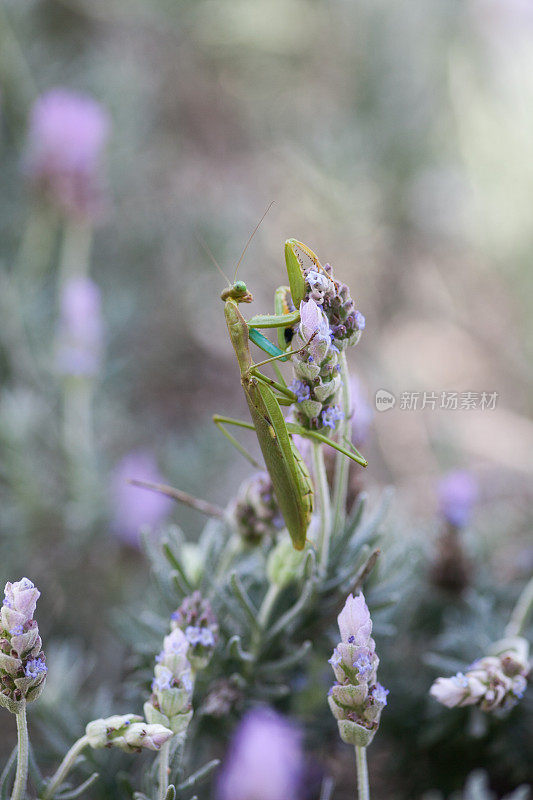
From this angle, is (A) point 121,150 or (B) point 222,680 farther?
(A) point 121,150

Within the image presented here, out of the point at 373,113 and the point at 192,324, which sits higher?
the point at 373,113

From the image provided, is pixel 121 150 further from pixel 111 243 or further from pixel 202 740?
pixel 202 740

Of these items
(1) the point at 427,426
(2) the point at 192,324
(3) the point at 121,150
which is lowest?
(1) the point at 427,426

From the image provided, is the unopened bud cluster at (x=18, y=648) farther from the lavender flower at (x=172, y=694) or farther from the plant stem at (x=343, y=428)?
the plant stem at (x=343, y=428)

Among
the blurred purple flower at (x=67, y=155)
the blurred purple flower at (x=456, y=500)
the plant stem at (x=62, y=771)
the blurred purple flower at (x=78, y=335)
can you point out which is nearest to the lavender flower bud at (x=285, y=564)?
the plant stem at (x=62, y=771)

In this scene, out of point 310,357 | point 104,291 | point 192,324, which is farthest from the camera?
point 192,324

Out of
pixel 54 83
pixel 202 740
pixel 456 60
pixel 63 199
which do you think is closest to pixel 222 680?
pixel 202 740
